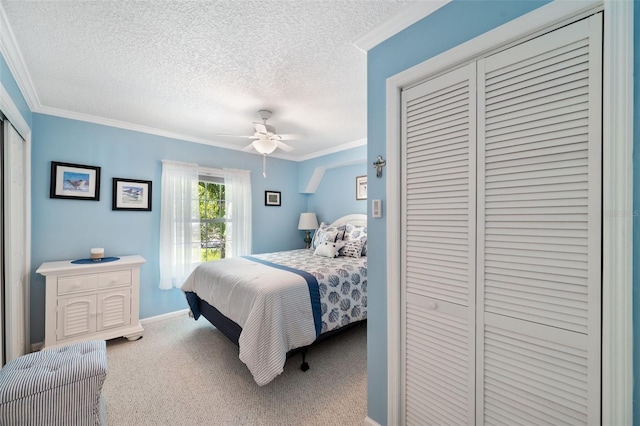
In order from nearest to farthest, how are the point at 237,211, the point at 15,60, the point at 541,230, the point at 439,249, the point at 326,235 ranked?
1. the point at 541,230
2. the point at 439,249
3. the point at 15,60
4. the point at 326,235
5. the point at 237,211

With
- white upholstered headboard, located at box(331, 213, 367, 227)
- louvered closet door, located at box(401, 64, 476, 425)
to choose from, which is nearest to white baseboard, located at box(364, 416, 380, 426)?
louvered closet door, located at box(401, 64, 476, 425)

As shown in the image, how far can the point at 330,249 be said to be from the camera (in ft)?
11.4

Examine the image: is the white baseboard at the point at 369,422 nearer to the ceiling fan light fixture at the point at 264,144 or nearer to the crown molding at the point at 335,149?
the ceiling fan light fixture at the point at 264,144

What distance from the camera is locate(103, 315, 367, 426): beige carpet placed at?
1791 millimetres

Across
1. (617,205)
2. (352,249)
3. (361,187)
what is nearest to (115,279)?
(352,249)

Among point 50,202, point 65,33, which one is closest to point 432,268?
point 65,33

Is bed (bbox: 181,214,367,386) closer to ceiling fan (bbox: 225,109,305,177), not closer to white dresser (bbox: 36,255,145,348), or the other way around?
white dresser (bbox: 36,255,145,348)

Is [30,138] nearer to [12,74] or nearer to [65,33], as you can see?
[12,74]

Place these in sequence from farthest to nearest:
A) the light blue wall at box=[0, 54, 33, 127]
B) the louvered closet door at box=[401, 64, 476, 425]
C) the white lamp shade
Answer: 1. the white lamp shade
2. the light blue wall at box=[0, 54, 33, 127]
3. the louvered closet door at box=[401, 64, 476, 425]

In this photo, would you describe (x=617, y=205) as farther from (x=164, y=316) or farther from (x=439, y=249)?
(x=164, y=316)

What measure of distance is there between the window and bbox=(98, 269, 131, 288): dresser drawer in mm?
1045

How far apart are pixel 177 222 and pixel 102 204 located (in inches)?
31.9

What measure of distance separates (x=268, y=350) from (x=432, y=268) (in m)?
1.38

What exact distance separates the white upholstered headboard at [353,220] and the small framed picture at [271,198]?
1.10 metres
